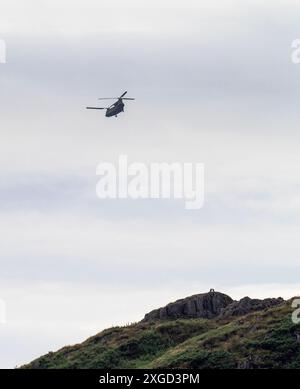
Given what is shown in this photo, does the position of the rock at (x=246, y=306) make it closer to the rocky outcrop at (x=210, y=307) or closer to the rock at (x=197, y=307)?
the rocky outcrop at (x=210, y=307)

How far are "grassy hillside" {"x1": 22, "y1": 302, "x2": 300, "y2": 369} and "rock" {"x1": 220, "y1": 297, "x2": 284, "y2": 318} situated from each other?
7.57 ft

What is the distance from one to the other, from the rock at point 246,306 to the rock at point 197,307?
1818mm

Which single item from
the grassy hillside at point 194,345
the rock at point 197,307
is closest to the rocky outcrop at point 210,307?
the rock at point 197,307

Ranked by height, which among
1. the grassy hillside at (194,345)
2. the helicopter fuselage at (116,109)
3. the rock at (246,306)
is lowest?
the grassy hillside at (194,345)

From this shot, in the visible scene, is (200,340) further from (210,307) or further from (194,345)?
(210,307)

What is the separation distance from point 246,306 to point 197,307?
6.21m

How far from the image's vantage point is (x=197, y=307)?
114812 mm

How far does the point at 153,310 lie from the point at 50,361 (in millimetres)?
15405

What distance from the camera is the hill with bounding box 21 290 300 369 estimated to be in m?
89.3

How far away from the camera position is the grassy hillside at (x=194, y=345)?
88.8 metres

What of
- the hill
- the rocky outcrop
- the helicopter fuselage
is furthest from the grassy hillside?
the helicopter fuselage

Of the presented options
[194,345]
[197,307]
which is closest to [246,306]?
[197,307]
